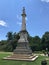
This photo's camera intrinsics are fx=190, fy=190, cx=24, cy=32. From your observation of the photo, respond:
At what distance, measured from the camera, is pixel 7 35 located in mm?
91250

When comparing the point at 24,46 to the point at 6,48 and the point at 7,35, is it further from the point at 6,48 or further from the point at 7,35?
the point at 7,35

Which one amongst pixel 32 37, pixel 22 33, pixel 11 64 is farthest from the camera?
pixel 32 37

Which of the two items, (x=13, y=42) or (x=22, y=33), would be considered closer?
(x=22, y=33)

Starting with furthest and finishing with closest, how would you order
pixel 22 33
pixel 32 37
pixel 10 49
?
pixel 32 37 → pixel 10 49 → pixel 22 33

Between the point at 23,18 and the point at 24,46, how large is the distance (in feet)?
20.4

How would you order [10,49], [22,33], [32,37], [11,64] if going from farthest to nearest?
[32,37] < [10,49] < [22,33] < [11,64]

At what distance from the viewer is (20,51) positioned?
38.6 meters

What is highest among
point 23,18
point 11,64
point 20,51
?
point 23,18

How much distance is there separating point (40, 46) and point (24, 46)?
3393 centimetres

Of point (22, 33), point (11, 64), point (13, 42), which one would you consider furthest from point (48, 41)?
point (11, 64)

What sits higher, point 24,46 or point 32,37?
point 32,37

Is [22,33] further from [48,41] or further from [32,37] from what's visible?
[32,37]

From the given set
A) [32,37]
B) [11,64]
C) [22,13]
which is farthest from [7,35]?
[11,64]

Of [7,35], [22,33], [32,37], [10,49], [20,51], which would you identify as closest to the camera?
[20,51]
